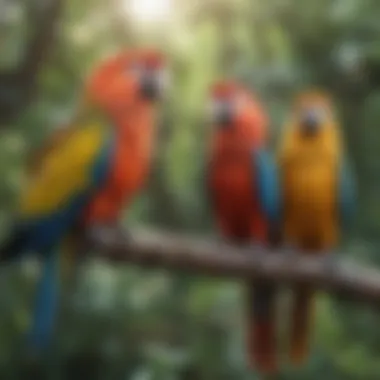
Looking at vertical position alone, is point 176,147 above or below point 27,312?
above

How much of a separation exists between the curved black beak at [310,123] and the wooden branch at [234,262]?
183 millimetres

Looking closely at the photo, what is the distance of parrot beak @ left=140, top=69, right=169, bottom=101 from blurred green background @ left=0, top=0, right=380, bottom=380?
0.06ft

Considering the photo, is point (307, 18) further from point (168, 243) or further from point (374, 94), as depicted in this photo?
point (168, 243)

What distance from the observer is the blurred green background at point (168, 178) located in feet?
6.37

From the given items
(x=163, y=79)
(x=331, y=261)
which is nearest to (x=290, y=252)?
(x=331, y=261)

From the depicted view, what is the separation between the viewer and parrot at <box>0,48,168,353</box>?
193 cm

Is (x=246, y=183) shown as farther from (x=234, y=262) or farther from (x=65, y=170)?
(x=65, y=170)

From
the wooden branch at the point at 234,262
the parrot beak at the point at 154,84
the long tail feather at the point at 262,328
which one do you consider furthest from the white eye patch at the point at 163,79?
the long tail feather at the point at 262,328

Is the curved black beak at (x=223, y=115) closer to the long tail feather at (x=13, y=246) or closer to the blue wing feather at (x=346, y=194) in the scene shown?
the blue wing feather at (x=346, y=194)

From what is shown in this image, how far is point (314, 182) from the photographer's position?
1.97 m

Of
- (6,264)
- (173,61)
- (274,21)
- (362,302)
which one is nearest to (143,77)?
(173,61)

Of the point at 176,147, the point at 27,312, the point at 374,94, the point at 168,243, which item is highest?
the point at 374,94

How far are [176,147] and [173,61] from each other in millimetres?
125

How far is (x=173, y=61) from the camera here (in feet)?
6.43
